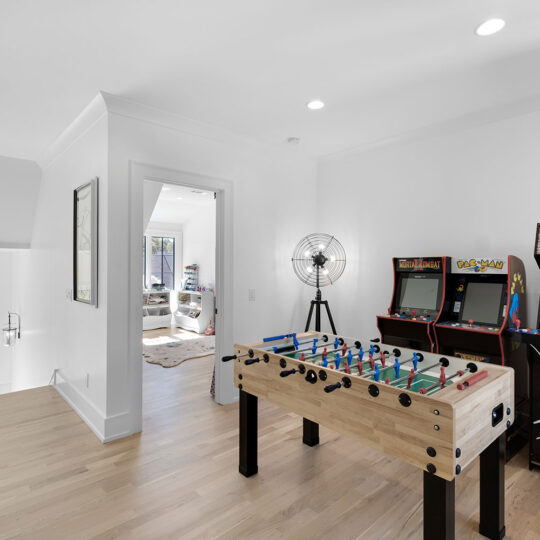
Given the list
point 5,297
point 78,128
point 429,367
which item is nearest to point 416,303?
point 429,367

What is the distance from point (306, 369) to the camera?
6.26 ft

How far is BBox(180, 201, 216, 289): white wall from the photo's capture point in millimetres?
7789

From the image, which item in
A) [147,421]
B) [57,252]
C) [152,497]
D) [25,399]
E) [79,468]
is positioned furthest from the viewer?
[57,252]

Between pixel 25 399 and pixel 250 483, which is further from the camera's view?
pixel 25 399

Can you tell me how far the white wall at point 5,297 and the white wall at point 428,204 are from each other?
5174 millimetres

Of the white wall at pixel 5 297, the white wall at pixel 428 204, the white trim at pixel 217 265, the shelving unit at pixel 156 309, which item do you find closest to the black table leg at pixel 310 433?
the white trim at pixel 217 265

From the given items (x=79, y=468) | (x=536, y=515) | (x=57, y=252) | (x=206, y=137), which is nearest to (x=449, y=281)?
(x=536, y=515)

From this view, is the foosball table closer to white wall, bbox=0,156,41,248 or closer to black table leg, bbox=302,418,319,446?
black table leg, bbox=302,418,319,446

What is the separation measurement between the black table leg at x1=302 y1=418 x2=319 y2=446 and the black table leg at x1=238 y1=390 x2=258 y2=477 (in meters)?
0.52

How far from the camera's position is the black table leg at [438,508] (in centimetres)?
143

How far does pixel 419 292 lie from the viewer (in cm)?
304

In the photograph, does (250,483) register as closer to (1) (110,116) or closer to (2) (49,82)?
(1) (110,116)

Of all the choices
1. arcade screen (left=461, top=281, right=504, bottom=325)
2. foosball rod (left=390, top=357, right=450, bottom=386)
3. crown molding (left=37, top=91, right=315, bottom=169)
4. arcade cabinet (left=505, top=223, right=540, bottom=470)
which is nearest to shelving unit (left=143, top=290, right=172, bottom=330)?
crown molding (left=37, top=91, right=315, bottom=169)

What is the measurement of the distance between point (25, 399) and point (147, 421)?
139 cm
